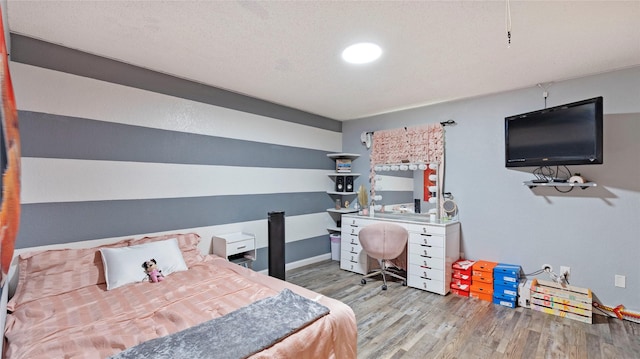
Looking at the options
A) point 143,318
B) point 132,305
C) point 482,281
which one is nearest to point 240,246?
point 132,305

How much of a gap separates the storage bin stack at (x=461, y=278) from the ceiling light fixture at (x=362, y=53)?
2683 mm

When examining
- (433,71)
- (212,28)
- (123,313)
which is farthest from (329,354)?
(433,71)

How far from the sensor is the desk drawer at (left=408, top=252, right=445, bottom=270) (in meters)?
3.30

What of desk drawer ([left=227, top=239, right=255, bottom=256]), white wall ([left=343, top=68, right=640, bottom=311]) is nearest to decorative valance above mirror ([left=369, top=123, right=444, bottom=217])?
white wall ([left=343, top=68, right=640, bottom=311])

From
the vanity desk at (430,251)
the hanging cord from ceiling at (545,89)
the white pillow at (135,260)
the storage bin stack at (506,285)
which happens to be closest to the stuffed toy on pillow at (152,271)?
the white pillow at (135,260)

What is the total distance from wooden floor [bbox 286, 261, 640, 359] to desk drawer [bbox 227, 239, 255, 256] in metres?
1.15

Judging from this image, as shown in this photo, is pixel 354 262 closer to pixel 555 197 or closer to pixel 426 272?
pixel 426 272

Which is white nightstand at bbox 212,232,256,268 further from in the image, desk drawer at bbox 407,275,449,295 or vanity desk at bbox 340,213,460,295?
desk drawer at bbox 407,275,449,295

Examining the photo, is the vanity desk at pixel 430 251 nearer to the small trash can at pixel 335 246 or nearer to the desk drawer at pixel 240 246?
the small trash can at pixel 335 246

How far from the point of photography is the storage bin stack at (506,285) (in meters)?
3.00

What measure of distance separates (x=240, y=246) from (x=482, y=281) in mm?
2887

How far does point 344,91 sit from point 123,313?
3041 millimetres

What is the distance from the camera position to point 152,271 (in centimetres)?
232

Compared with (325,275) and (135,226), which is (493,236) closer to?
(325,275)
